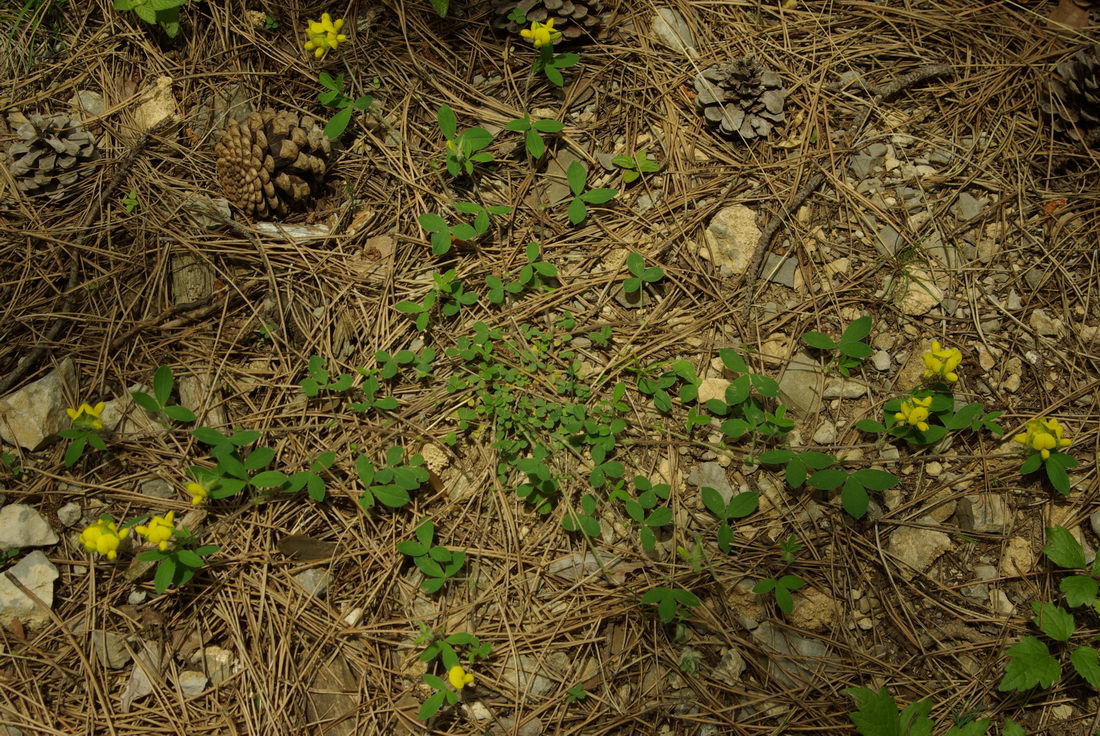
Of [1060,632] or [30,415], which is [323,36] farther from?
[1060,632]

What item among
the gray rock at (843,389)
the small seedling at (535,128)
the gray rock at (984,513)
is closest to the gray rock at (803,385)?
the gray rock at (843,389)

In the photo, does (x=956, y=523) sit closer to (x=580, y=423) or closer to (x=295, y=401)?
(x=580, y=423)

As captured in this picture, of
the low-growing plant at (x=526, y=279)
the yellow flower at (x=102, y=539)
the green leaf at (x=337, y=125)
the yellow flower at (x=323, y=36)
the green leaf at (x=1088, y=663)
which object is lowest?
the yellow flower at (x=102, y=539)

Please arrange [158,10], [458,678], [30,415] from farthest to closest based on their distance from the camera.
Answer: [158,10], [30,415], [458,678]

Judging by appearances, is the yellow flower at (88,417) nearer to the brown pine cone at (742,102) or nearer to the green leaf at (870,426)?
the brown pine cone at (742,102)

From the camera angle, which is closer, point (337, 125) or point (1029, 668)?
point (1029, 668)

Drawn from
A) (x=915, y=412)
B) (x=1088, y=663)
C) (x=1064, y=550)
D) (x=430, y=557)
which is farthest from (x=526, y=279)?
(x=1088, y=663)

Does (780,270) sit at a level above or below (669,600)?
A: above
